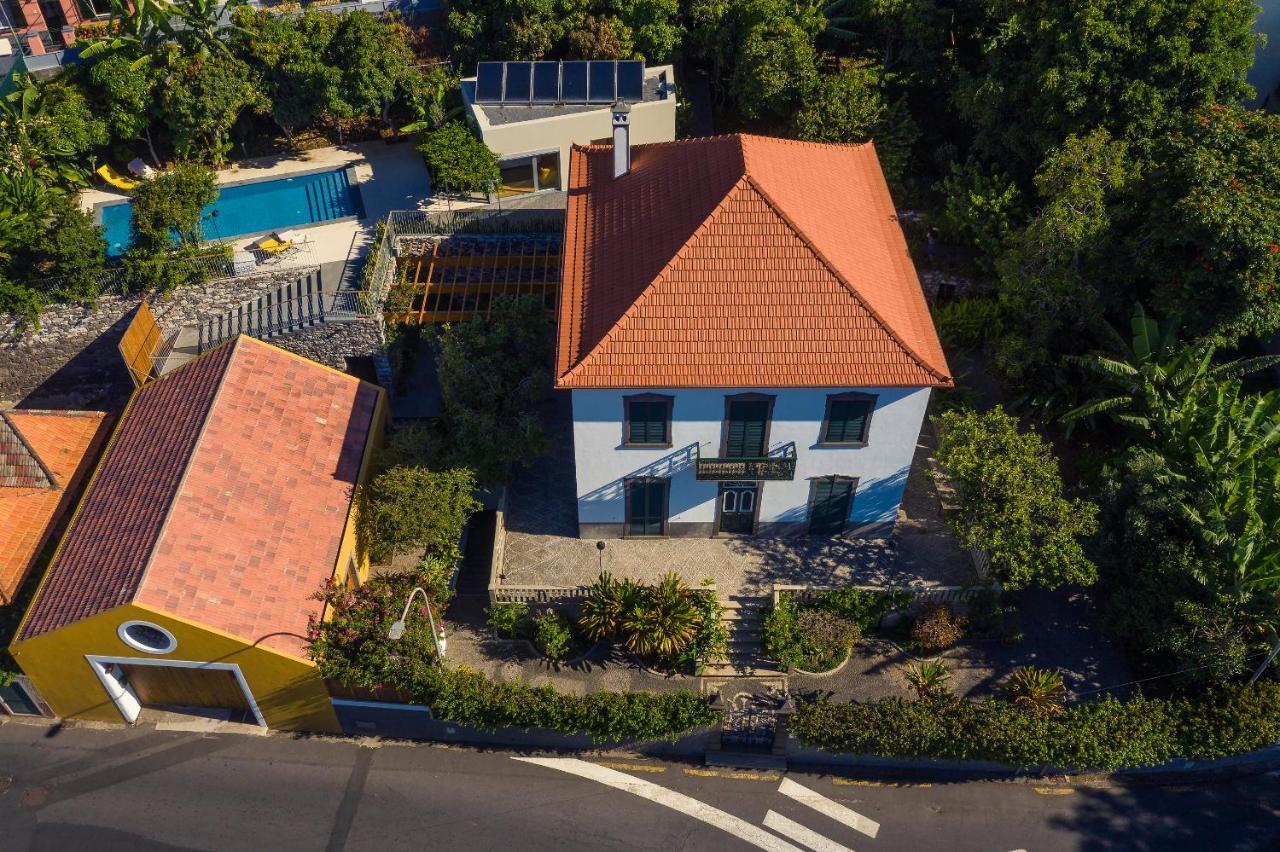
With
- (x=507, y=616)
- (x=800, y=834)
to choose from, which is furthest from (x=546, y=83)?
(x=800, y=834)

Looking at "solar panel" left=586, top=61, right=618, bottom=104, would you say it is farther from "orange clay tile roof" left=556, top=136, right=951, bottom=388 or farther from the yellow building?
the yellow building

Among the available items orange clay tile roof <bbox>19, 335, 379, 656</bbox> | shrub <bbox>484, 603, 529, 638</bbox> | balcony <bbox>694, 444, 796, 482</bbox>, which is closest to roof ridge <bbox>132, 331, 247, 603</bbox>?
orange clay tile roof <bbox>19, 335, 379, 656</bbox>

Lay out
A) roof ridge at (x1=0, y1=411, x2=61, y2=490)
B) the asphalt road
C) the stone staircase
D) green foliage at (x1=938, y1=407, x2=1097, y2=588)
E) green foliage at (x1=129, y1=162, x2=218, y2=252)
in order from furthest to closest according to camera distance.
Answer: green foliage at (x1=129, y1=162, x2=218, y2=252) < roof ridge at (x1=0, y1=411, x2=61, y2=490) < the stone staircase < green foliage at (x1=938, y1=407, x2=1097, y2=588) < the asphalt road

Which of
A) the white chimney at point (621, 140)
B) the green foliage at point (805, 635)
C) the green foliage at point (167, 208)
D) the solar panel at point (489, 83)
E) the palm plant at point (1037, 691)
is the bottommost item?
the palm plant at point (1037, 691)

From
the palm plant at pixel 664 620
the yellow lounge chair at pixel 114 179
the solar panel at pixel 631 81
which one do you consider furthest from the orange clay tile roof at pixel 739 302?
the yellow lounge chair at pixel 114 179

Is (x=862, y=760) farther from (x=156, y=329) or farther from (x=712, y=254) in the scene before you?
(x=156, y=329)

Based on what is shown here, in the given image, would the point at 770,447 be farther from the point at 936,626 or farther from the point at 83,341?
the point at 83,341

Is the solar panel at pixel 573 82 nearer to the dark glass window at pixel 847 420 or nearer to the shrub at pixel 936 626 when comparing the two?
the dark glass window at pixel 847 420
